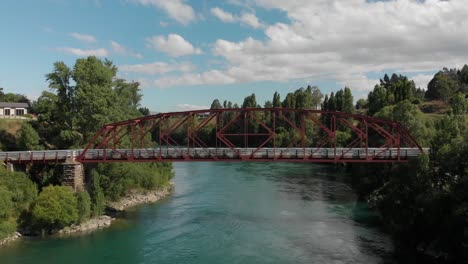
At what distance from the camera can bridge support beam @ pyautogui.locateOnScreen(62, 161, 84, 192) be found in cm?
4428

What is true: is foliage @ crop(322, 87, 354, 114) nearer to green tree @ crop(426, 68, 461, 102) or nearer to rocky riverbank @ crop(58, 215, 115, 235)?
green tree @ crop(426, 68, 461, 102)

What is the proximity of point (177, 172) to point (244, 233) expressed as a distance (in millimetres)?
45041

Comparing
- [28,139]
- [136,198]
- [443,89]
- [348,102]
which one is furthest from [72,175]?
[443,89]

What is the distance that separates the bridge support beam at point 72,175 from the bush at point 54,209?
109 inches

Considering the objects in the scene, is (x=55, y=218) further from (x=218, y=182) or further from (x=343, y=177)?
(x=343, y=177)

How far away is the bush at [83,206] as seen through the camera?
42125mm

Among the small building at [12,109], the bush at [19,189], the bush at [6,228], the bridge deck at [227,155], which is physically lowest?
the bush at [6,228]

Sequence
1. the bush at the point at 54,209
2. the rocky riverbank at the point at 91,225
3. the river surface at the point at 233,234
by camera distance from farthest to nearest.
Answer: the rocky riverbank at the point at 91,225, the bush at the point at 54,209, the river surface at the point at 233,234

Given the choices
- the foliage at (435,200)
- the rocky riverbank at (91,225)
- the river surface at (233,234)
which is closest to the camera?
the foliage at (435,200)

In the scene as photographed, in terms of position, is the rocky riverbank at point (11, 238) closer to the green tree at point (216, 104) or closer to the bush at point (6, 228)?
the bush at point (6, 228)

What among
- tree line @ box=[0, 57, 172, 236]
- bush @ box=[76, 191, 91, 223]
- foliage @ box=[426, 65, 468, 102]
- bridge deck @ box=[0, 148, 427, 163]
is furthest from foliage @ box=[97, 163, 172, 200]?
foliage @ box=[426, 65, 468, 102]

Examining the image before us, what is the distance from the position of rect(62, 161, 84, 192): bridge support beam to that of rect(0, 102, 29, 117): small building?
3607 cm

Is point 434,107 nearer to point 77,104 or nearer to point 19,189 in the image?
point 77,104

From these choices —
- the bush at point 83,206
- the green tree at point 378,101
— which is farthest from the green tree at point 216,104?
the bush at point 83,206
